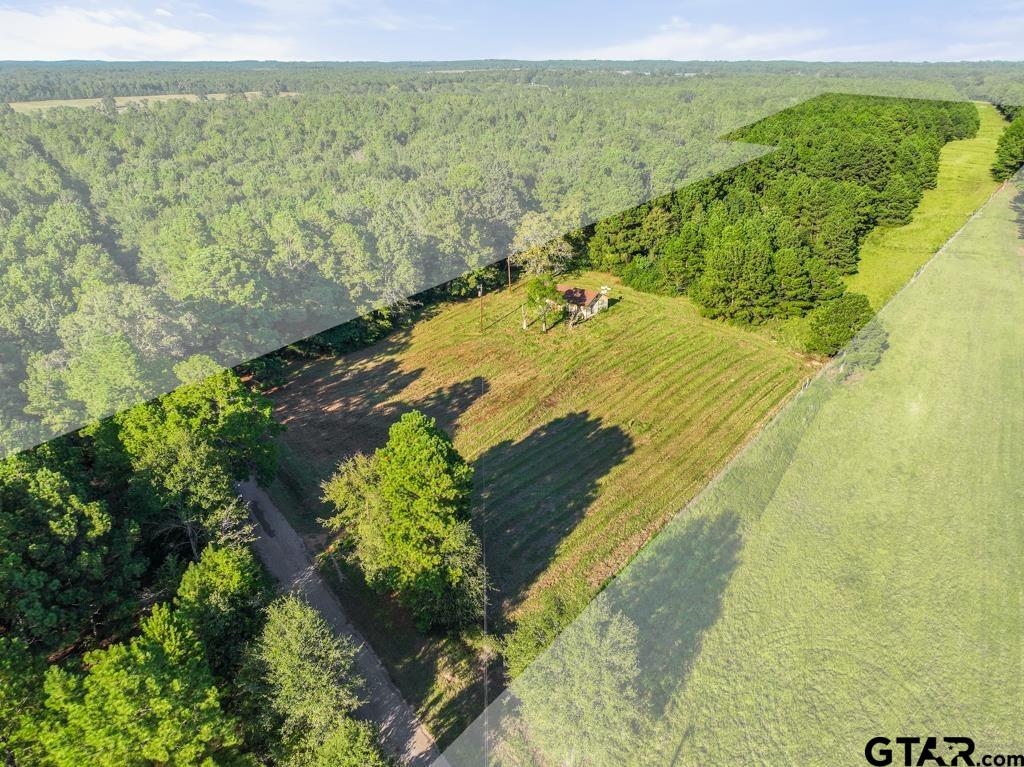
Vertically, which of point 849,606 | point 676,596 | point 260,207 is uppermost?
point 260,207

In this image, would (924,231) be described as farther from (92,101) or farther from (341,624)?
(92,101)

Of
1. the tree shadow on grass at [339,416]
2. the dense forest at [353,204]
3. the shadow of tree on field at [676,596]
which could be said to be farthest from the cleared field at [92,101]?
the shadow of tree on field at [676,596]

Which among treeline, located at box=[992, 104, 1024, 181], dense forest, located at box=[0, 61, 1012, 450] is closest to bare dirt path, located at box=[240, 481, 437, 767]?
dense forest, located at box=[0, 61, 1012, 450]

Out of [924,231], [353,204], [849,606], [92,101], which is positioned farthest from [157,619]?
[92,101]

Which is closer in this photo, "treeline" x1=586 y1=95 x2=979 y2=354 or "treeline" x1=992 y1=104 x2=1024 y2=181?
"treeline" x1=586 y1=95 x2=979 y2=354

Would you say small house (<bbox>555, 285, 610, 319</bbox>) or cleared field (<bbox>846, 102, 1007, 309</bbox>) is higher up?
cleared field (<bbox>846, 102, 1007, 309</bbox>)

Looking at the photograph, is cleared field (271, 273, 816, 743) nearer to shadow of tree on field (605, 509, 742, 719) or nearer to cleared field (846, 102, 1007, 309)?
shadow of tree on field (605, 509, 742, 719)

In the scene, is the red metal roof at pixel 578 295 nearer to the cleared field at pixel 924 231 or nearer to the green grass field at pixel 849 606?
the cleared field at pixel 924 231
